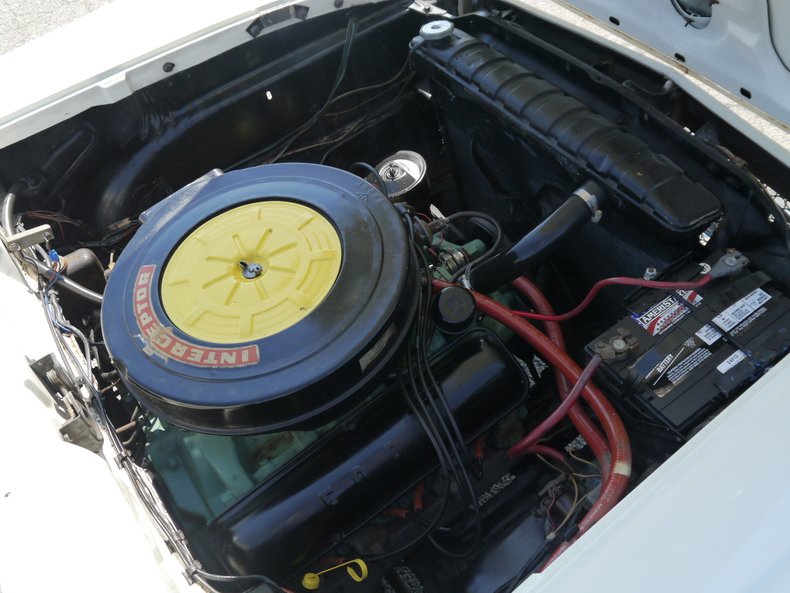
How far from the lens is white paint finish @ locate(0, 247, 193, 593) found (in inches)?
40.1

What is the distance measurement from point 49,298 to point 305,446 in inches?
Answer: 28.0

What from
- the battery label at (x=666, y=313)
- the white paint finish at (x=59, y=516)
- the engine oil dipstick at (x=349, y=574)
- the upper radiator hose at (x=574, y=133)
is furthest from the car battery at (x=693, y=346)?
the white paint finish at (x=59, y=516)

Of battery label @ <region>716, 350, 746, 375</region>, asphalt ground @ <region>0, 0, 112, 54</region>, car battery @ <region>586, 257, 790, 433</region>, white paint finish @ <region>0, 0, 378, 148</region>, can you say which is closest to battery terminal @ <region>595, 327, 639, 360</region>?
car battery @ <region>586, 257, 790, 433</region>

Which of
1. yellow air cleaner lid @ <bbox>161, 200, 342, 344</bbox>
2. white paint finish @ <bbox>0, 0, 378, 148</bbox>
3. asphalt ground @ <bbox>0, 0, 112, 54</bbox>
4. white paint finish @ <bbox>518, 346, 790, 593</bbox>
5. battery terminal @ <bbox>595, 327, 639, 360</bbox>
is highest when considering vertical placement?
asphalt ground @ <bbox>0, 0, 112, 54</bbox>

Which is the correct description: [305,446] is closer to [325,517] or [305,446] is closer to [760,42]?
[325,517]

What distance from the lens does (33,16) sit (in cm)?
507

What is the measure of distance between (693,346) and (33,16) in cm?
552

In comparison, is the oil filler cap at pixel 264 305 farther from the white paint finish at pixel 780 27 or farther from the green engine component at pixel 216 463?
the white paint finish at pixel 780 27

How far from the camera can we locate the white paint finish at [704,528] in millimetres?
898

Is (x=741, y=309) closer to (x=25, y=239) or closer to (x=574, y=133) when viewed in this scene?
(x=574, y=133)

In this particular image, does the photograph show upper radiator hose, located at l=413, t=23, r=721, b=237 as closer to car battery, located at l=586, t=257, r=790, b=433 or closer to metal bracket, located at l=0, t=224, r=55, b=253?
car battery, located at l=586, t=257, r=790, b=433

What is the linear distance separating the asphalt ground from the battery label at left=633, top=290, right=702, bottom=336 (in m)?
4.96

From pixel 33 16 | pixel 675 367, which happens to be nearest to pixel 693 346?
pixel 675 367

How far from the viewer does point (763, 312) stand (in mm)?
1289
